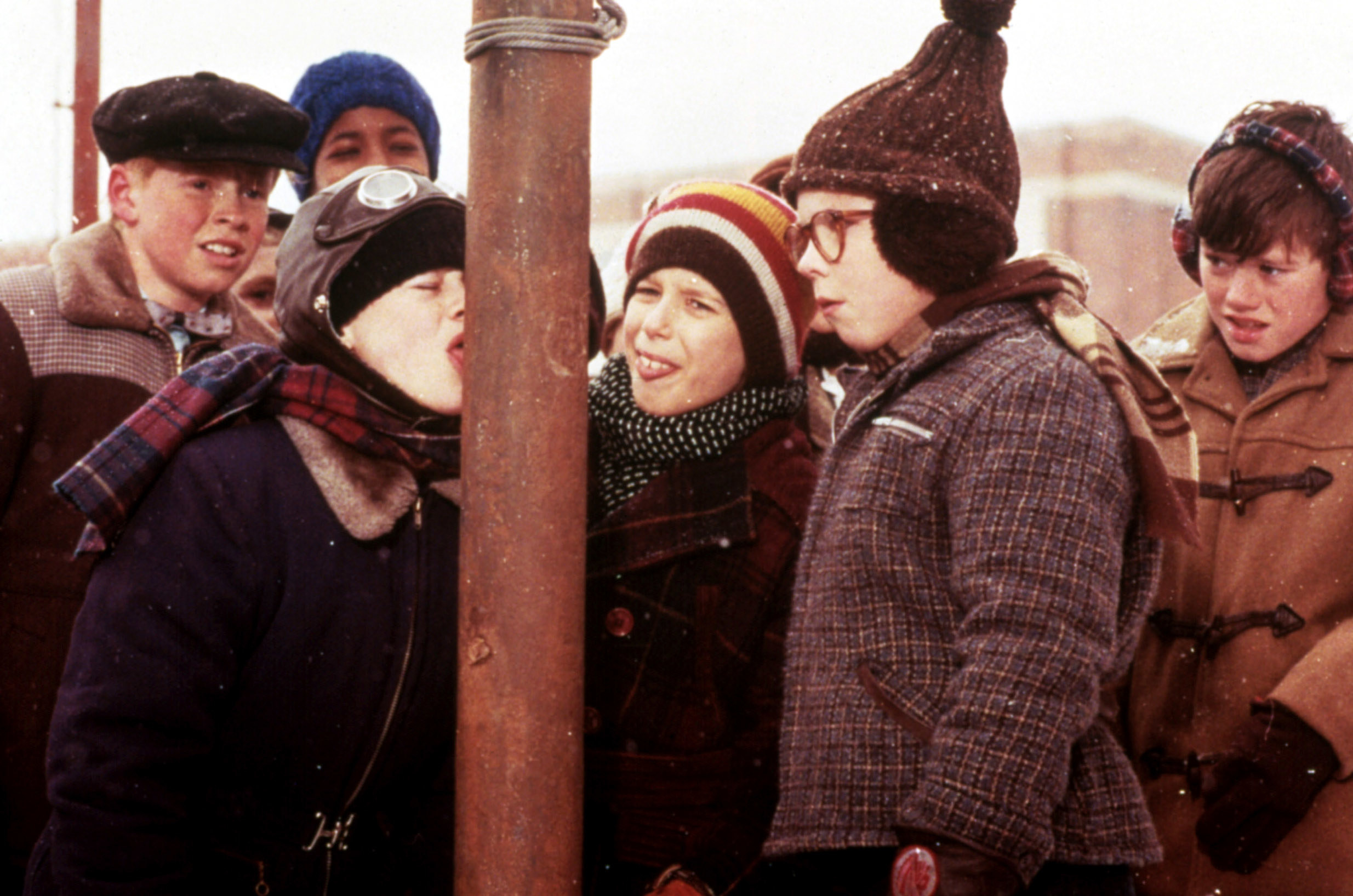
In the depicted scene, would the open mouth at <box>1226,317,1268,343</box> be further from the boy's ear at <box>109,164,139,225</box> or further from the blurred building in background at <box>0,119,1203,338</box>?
the blurred building in background at <box>0,119,1203,338</box>

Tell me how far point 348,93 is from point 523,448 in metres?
3.05

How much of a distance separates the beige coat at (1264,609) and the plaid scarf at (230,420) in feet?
5.56

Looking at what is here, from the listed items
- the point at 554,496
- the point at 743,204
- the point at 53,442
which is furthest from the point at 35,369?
the point at 554,496

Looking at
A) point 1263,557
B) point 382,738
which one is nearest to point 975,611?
point 382,738

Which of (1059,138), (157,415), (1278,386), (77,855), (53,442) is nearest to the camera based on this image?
(77,855)

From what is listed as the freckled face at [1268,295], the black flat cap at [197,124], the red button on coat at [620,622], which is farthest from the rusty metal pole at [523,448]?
the black flat cap at [197,124]

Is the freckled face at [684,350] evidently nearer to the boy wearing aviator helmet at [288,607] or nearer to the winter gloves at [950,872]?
the boy wearing aviator helmet at [288,607]

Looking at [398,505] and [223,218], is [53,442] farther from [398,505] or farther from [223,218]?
[398,505]

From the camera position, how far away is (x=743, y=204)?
2789 mm

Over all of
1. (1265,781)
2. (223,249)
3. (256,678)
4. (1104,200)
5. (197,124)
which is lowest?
(1265,781)

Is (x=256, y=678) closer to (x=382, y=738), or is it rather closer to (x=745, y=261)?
(x=382, y=738)

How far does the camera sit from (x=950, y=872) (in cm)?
186

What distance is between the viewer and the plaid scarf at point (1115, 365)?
2053 mm

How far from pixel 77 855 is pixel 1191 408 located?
98.2 inches
